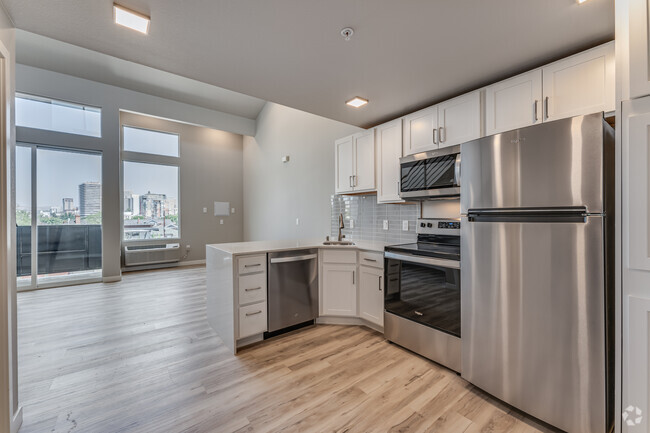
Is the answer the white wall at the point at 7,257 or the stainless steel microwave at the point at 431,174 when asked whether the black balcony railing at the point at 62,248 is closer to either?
the white wall at the point at 7,257

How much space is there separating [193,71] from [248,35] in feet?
2.30

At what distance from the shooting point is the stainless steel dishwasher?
2660 millimetres

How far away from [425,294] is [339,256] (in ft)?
3.38

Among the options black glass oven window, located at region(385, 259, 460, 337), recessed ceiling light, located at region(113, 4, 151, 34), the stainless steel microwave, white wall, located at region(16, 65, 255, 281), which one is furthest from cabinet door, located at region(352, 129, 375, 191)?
white wall, located at region(16, 65, 255, 281)

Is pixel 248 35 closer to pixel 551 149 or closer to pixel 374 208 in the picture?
pixel 551 149

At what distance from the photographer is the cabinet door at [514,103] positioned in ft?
6.03

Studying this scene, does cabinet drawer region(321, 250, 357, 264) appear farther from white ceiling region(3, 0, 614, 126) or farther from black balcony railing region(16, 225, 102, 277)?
black balcony railing region(16, 225, 102, 277)

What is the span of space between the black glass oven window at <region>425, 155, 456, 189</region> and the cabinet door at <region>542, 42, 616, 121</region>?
0.67 metres

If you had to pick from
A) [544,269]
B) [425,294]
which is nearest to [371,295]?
[425,294]

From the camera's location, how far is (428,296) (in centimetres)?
220

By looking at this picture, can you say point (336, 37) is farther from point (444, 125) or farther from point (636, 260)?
point (636, 260)

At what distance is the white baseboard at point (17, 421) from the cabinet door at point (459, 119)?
3428mm

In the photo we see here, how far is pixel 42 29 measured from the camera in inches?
64.0

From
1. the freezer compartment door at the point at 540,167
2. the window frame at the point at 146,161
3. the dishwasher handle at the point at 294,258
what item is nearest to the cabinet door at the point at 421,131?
the freezer compartment door at the point at 540,167
